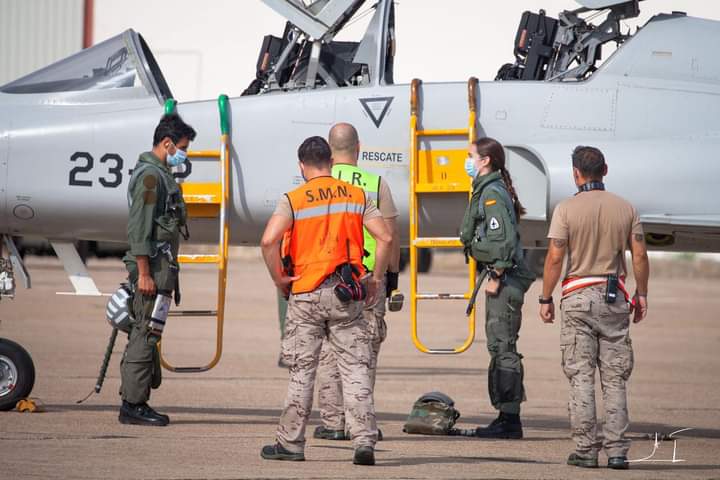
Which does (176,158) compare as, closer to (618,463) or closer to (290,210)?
(290,210)

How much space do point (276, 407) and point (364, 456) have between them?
384 cm

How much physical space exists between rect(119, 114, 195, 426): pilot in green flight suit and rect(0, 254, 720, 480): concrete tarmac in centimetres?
34

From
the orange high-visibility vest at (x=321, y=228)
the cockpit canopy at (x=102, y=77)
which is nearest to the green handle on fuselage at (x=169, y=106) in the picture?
the cockpit canopy at (x=102, y=77)

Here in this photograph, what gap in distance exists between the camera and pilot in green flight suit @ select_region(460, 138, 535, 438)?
870 cm

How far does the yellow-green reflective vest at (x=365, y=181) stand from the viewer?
821cm

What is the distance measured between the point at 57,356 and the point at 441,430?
760cm

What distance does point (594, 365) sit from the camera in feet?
25.1

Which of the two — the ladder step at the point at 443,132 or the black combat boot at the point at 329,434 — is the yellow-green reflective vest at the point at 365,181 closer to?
the black combat boot at the point at 329,434

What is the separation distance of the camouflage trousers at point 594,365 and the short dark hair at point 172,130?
344 cm

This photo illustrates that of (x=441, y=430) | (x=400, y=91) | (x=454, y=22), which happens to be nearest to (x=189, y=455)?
(x=441, y=430)

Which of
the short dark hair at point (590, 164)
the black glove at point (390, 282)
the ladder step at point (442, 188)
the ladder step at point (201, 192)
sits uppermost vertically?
the short dark hair at point (590, 164)

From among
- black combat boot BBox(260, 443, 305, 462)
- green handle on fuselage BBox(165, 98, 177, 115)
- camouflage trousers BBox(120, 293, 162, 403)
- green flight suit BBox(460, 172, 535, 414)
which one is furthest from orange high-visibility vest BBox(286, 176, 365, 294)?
green handle on fuselage BBox(165, 98, 177, 115)

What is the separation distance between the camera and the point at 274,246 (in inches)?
283

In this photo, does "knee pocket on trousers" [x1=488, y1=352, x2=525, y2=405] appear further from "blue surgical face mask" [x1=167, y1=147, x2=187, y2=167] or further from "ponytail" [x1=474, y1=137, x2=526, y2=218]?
"blue surgical face mask" [x1=167, y1=147, x2=187, y2=167]
